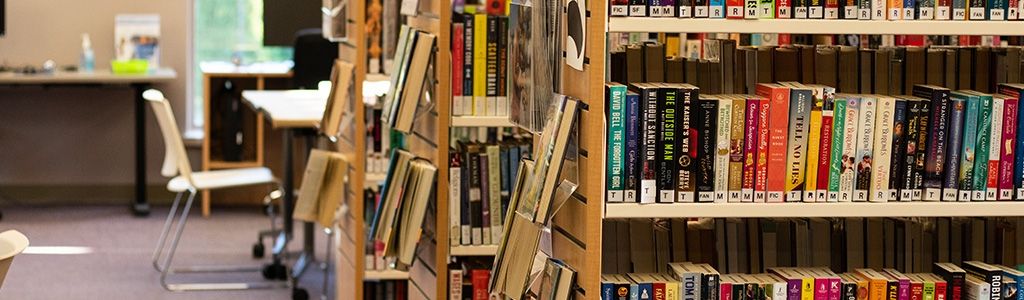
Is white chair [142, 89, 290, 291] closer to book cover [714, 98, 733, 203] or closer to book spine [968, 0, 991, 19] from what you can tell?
book cover [714, 98, 733, 203]

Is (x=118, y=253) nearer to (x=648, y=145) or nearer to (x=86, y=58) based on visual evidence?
(x=86, y=58)

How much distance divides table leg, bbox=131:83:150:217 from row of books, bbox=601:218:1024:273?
17.6ft

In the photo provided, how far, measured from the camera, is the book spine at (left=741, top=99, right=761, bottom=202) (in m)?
2.28

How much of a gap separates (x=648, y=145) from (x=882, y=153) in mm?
427

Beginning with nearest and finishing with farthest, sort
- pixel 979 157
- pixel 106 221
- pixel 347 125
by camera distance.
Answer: pixel 979 157 → pixel 347 125 → pixel 106 221

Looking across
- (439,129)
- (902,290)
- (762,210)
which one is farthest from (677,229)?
(439,129)

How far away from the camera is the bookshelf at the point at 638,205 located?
2.13 m

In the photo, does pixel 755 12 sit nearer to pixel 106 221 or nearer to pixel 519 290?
pixel 519 290

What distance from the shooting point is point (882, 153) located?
236cm

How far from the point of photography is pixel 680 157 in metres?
2.24

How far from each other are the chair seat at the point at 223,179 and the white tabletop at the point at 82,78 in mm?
1468

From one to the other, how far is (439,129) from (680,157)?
1037 millimetres

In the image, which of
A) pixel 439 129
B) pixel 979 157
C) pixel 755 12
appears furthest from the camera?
pixel 439 129

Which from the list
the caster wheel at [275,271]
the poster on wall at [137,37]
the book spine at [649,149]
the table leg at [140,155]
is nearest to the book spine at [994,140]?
the book spine at [649,149]
